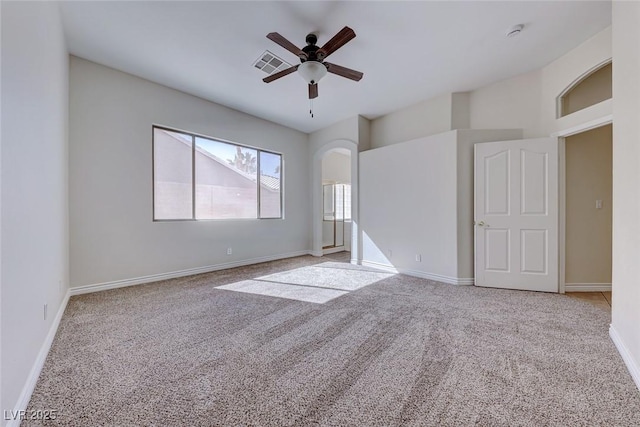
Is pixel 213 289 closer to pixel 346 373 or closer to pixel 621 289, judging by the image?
pixel 346 373

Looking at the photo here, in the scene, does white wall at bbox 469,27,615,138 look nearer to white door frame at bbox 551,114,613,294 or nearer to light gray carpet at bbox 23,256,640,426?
white door frame at bbox 551,114,613,294

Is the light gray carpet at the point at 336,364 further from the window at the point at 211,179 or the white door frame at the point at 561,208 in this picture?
the window at the point at 211,179

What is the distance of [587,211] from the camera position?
11.1 feet

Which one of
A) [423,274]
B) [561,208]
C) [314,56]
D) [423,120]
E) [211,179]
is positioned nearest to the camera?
[314,56]

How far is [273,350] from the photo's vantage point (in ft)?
6.59

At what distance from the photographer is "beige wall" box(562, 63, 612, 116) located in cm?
313

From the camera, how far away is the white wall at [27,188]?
1.29 metres

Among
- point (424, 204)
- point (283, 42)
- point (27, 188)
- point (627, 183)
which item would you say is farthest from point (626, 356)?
point (27, 188)

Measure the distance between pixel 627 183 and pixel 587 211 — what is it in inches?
80.9

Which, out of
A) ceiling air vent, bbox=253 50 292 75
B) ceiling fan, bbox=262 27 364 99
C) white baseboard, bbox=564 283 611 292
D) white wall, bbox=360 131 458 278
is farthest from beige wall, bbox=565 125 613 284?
ceiling air vent, bbox=253 50 292 75

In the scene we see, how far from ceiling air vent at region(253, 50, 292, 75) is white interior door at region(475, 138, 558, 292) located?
303cm

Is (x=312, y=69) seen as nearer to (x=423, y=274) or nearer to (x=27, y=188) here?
(x=27, y=188)

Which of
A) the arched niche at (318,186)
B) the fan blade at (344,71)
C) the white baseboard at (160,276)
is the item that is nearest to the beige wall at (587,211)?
the fan blade at (344,71)

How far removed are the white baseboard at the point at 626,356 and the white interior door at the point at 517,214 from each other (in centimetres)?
131
